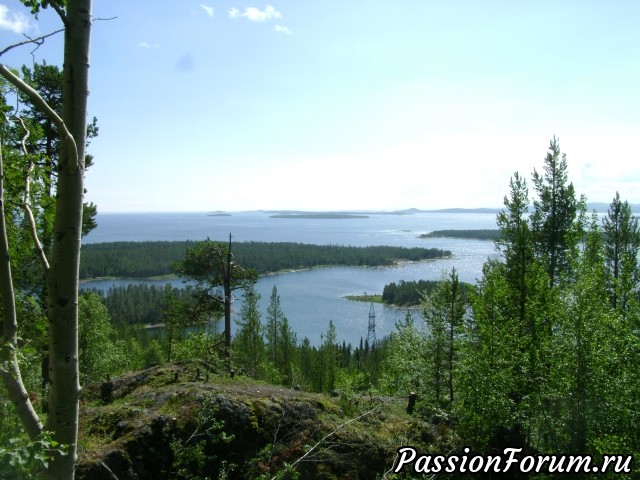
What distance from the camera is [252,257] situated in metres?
133

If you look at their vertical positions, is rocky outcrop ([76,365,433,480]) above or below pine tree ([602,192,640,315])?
below

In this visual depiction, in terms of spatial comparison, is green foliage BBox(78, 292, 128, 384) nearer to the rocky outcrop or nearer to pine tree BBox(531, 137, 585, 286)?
the rocky outcrop

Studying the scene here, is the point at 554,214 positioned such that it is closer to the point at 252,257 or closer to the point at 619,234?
the point at 619,234

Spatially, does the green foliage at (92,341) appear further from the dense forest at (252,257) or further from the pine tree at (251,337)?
the dense forest at (252,257)

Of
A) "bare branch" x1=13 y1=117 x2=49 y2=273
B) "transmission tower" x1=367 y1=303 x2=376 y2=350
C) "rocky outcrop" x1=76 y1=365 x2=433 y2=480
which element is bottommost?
"transmission tower" x1=367 y1=303 x2=376 y2=350

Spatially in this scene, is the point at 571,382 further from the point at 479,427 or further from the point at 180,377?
the point at 180,377

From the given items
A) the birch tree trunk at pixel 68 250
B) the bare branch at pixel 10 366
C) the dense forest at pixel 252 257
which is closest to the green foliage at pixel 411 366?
the bare branch at pixel 10 366

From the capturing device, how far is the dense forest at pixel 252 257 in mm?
120688

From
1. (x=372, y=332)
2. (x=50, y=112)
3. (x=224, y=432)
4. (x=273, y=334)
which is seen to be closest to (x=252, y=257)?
(x=372, y=332)

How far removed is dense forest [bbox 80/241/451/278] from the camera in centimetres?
12069

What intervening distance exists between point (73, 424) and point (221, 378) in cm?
660

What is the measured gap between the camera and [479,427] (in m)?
9.75

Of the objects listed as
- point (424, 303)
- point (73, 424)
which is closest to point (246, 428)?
point (73, 424)

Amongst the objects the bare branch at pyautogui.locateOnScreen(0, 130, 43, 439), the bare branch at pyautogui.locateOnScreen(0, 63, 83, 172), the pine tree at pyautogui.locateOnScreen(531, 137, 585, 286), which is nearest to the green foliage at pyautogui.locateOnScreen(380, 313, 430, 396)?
the pine tree at pyautogui.locateOnScreen(531, 137, 585, 286)
